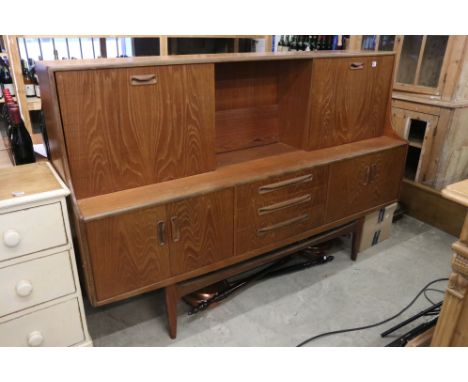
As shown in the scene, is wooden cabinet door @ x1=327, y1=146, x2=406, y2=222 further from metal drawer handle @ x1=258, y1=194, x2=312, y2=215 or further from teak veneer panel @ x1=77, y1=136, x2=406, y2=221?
metal drawer handle @ x1=258, y1=194, x2=312, y2=215

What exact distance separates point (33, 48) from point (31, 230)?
84.0 inches

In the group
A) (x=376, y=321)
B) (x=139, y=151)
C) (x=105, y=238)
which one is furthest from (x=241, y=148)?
(x=376, y=321)

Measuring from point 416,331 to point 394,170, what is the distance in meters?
0.95

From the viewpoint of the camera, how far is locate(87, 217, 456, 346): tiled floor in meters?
1.77

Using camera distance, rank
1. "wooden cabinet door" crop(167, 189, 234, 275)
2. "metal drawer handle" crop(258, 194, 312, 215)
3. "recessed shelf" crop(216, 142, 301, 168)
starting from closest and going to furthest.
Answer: "wooden cabinet door" crop(167, 189, 234, 275) < "metal drawer handle" crop(258, 194, 312, 215) < "recessed shelf" crop(216, 142, 301, 168)

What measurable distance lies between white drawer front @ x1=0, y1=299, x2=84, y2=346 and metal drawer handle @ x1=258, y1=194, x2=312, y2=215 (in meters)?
0.86

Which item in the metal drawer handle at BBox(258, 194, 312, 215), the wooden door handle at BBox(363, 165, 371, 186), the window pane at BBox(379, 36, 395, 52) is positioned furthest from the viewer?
the window pane at BBox(379, 36, 395, 52)

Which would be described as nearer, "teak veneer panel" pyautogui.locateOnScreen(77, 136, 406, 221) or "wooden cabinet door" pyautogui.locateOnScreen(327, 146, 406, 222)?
"teak veneer panel" pyautogui.locateOnScreen(77, 136, 406, 221)

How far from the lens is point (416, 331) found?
1.70 meters

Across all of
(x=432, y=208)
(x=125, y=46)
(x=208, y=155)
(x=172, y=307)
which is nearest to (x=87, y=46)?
(x=125, y=46)

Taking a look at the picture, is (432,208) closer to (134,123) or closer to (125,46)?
(134,123)

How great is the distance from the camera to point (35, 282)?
4.48ft

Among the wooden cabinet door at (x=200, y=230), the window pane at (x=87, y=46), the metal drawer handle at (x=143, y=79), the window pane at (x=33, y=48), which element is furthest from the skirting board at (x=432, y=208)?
the window pane at (x=33, y=48)

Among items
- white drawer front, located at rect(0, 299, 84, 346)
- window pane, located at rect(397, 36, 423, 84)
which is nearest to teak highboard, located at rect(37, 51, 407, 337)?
white drawer front, located at rect(0, 299, 84, 346)
